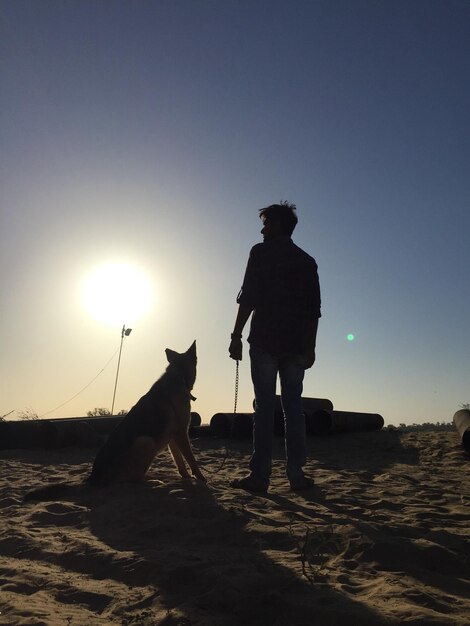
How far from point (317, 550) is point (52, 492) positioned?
293 cm

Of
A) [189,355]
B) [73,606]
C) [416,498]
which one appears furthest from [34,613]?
[189,355]

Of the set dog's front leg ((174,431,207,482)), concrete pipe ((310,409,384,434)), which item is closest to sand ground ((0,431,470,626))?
dog's front leg ((174,431,207,482))

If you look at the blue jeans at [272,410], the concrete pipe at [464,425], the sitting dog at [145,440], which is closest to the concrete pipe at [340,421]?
the concrete pipe at [464,425]

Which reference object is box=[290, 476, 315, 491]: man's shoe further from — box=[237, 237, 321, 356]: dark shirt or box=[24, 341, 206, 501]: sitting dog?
box=[237, 237, 321, 356]: dark shirt

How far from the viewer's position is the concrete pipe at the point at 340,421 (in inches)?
348

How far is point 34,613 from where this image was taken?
1.89 metres

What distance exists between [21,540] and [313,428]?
672 cm

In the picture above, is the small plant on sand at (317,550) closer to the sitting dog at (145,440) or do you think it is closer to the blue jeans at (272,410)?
the blue jeans at (272,410)

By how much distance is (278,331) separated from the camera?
4711mm

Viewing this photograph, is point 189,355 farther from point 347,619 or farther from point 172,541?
point 347,619

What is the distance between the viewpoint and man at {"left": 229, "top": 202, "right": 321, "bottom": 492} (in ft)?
15.1

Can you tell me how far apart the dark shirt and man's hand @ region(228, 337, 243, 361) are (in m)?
0.18

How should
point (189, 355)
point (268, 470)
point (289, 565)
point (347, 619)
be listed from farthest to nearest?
point (189, 355)
point (268, 470)
point (289, 565)
point (347, 619)

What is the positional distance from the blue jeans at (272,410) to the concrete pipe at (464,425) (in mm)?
3556
